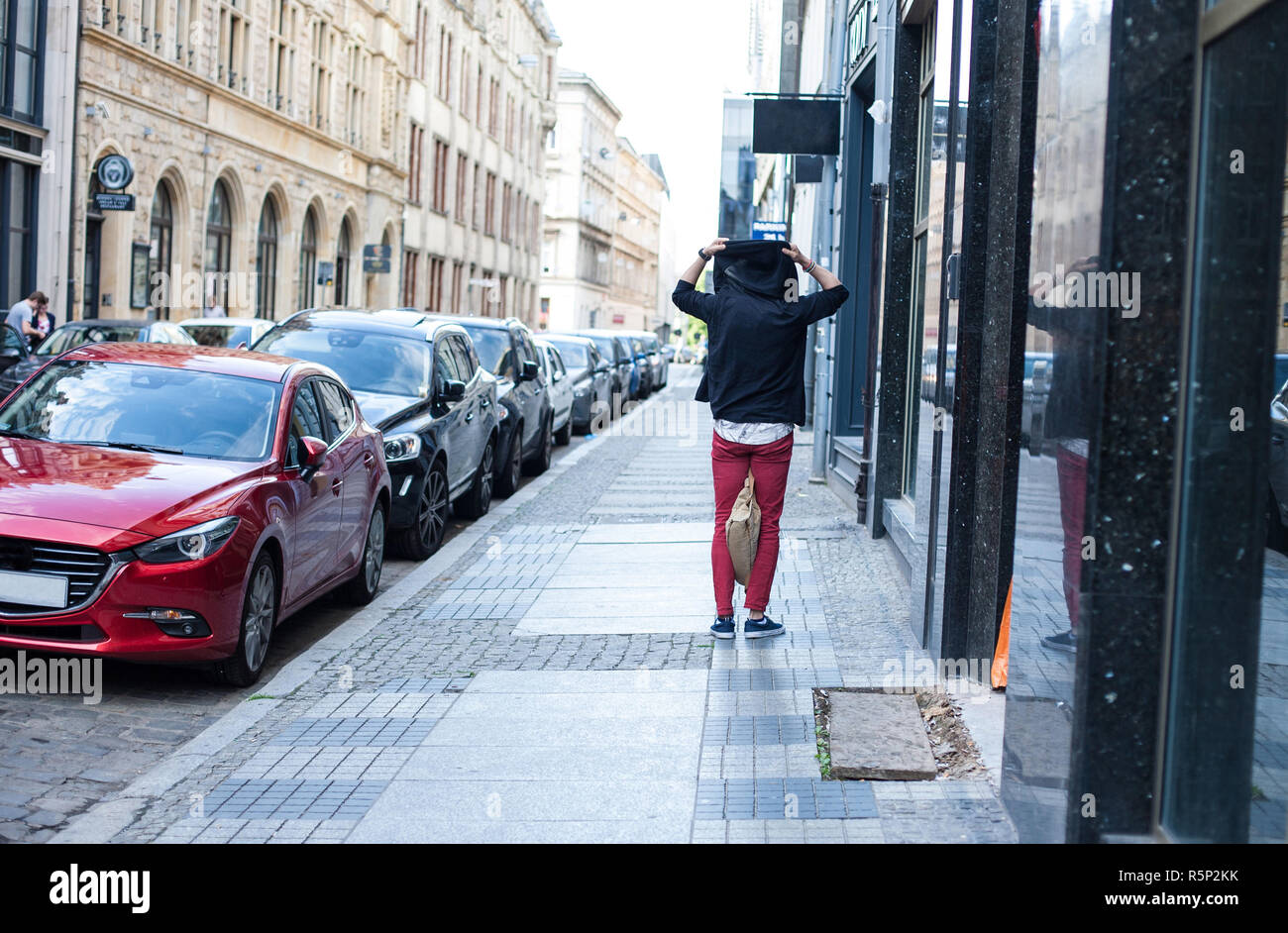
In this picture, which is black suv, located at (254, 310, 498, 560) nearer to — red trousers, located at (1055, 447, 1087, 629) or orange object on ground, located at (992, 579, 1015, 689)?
orange object on ground, located at (992, 579, 1015, 689)

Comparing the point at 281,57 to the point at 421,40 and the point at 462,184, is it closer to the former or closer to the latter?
the point at 421,40

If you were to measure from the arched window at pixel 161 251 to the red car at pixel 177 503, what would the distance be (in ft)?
70.9

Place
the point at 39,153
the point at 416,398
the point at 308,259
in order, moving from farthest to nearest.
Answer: the point at 308,259, the point at 39,153, the point at 416,398

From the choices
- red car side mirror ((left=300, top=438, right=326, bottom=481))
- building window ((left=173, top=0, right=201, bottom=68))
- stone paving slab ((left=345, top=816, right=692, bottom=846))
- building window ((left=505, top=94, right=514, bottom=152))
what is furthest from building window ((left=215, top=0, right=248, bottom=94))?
building window ((left=505, top=94, right=514, bottom=152))

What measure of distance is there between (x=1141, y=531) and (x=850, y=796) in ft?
5.55

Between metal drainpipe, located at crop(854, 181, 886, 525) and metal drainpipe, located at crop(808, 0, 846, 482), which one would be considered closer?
metal drainpipe, located at crop(854, 181, 886, 525)

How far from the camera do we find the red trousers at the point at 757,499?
24.7 feet

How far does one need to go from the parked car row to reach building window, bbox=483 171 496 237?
5327cm

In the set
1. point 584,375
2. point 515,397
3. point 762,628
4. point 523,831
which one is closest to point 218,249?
point 584,375

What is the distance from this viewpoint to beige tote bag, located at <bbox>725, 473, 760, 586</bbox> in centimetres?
748

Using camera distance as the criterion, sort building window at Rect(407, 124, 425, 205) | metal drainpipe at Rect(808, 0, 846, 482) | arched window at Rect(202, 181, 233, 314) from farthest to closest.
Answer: building window at Rect(407, 124, 425, 205), arched window at Rect(202, 181, 233, 314), metal drainpipe at Rect(808, 0, 846, 482)

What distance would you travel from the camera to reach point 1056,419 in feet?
14.0

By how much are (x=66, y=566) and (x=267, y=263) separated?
31753mm

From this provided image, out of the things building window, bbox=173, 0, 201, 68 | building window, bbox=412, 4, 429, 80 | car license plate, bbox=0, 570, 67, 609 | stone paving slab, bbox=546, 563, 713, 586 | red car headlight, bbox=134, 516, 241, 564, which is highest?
building window, bbox=412, 4, 429, 80
